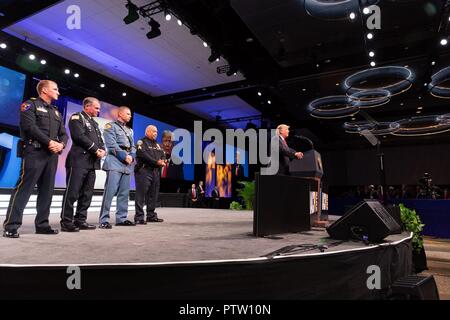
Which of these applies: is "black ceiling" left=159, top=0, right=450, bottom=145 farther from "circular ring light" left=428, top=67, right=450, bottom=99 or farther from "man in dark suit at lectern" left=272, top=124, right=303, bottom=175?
"man in dark suit at lectern" left=272, top=124, right=303, bottom=175

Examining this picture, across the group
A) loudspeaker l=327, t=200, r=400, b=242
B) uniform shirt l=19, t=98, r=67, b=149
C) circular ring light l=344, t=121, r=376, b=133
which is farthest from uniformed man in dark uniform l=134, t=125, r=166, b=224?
circular ring light l=344, t=121, r=376, b=133

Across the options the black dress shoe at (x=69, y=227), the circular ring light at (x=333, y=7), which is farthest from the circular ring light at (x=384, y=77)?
the black dress shoe at (x=69, y=227)

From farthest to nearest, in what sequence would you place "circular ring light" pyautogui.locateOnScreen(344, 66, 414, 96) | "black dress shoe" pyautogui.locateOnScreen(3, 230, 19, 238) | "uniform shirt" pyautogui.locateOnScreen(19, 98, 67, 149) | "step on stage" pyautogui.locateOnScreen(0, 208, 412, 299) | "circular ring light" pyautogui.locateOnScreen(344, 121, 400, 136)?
"circular ring light" pyautogui.locateOnScreen(344, 121, 400, 136)
"circular ring light" pyautogui.locateOnScreen(344, 66, 414, 96)
"uniform shirt" pyautogui.locateOnScreen(19, 98, 67, 149)
"black dress shoe" pyautogui.locateOnScreen(3, 230, 19, 238)
"step on stage" pyautogui.locateOnScreen(0, 208, 412, 299)

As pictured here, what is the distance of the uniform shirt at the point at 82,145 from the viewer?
10.1ft

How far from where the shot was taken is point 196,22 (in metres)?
6.30

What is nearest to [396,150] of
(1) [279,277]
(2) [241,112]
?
(2) [241,112]

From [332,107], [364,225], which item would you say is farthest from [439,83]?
[364,225]

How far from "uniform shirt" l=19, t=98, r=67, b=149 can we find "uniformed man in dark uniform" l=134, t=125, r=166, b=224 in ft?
3.58

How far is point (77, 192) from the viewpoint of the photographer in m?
3.06

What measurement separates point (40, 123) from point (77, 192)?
74 cm

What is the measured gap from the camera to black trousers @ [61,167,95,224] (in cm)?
302

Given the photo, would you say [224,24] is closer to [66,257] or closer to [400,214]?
[400,214]

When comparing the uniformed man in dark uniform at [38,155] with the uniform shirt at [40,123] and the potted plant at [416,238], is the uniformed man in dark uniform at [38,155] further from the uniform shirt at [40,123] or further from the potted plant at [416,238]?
the potted plant at [416,238]

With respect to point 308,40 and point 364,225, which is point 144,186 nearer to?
point 364,225
